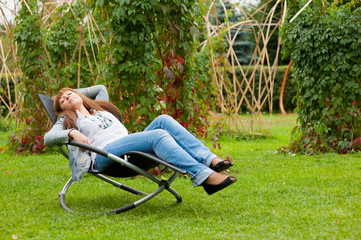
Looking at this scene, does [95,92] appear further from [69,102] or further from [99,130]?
[99,130]

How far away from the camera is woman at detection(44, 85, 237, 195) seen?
242 cm

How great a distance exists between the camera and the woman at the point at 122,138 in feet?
7.95

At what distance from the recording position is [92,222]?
241 cm

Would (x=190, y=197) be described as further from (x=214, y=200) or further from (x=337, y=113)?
(x=337, y=113)

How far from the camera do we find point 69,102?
9.91 feet

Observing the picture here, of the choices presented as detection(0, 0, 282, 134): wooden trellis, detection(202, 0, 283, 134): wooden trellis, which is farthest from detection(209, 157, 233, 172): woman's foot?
detection(202, 0, 283, 134): wooden trellis

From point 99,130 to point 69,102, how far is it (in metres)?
0.32

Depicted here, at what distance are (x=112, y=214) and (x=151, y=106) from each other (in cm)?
129

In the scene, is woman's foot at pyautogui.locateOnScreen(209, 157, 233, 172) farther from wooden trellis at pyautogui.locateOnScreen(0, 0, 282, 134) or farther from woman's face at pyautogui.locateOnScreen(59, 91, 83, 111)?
wooden trellis at pyautogui.locateOnScreen(0, 0, 282, 134)

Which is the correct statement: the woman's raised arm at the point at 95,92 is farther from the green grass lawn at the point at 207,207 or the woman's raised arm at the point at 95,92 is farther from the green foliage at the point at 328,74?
the green foliage at the point at 328,74

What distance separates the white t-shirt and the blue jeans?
0.11 metres

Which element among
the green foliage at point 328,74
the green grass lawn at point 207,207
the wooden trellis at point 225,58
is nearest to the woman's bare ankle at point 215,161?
the green grass lawn at point 207,207

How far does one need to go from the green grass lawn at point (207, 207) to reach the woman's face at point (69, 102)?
0.63 m

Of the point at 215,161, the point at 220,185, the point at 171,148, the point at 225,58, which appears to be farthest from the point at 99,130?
the point at 225,58
